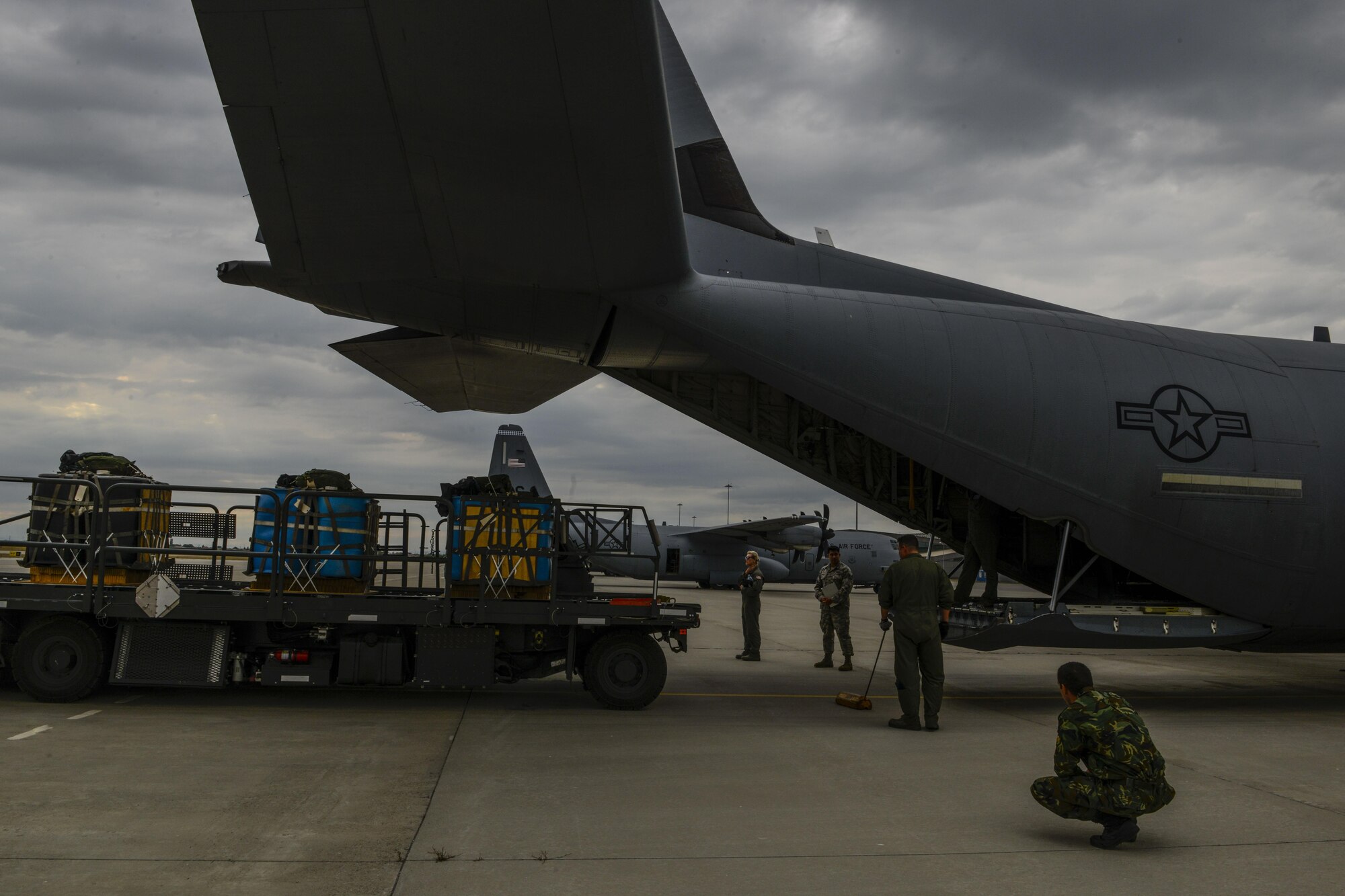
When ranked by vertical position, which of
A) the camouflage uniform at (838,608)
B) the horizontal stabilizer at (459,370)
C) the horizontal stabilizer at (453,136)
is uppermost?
the horizontal stabilizer at (453,136)

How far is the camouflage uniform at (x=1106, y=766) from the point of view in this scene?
4.94 m

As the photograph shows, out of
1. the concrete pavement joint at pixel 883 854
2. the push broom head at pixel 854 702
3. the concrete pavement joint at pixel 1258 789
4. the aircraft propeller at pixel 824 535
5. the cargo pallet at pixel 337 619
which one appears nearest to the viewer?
the concrete pavement joint at pixel 883 854

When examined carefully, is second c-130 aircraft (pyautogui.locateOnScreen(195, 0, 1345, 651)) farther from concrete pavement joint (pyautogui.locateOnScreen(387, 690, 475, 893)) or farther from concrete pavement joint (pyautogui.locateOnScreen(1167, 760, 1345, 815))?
concrete pavement joint (pyautogui.locateOnScreen(387, 690, 475, 893))

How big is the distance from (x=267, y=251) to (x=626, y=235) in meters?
3.04

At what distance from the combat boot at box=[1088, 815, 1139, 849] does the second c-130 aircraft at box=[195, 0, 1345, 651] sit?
4341mm

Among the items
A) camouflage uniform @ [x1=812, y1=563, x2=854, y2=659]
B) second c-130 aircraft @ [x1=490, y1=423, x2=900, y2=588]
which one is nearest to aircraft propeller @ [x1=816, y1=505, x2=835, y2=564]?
second c-130 aircraft @ [x1=490, y1=423, x2=900, y2=588]

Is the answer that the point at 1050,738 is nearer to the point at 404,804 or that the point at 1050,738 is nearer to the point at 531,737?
the point at 531,737

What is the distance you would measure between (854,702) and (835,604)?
3.56 meters

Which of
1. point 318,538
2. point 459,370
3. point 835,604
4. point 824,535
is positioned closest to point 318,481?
point 318,538

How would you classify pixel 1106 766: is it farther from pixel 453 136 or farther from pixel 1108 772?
pixel 453 136

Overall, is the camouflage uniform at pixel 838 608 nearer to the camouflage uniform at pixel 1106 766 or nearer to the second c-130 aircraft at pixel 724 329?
the second c-130 aircraft at pixel 724 329

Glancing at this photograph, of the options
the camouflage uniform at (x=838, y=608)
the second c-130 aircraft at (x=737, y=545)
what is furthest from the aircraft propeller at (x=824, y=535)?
the camouflage uniform at (x=838, y=608)

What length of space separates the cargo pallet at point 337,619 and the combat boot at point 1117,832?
424 centimetres

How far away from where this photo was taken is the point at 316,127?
269 inches
